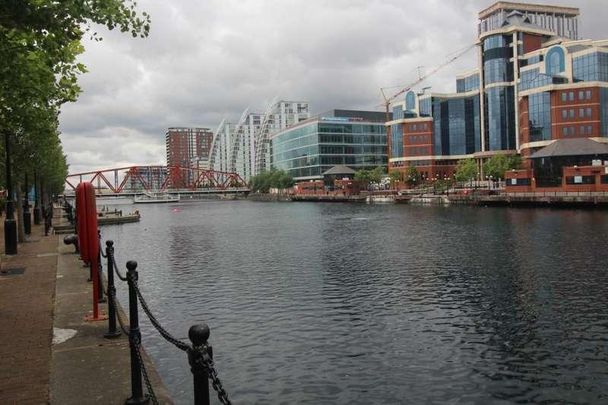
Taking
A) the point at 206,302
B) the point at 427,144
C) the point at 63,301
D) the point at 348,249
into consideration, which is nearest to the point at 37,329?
the point at 63,301

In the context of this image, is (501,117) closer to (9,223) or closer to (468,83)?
(468,83)

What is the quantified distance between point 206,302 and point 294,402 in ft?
33.7

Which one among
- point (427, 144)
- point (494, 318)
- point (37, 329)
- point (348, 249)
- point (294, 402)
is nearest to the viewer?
point (294, 402)

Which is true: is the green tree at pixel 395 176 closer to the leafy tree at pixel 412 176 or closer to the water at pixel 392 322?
the leafy tree at pixel 412 176

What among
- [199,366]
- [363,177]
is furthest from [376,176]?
[199,366]

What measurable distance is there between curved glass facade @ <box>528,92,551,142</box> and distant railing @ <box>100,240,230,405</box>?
412 ft

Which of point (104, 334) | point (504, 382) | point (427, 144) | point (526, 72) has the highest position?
point (526, 72)

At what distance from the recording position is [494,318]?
59.5 feet

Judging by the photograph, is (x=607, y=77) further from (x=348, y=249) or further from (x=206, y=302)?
(x=206, y=302)

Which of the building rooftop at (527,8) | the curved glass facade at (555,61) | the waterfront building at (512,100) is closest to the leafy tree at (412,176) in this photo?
the waterfront building at (512,100)

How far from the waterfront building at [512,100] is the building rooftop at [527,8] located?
0.94 feet

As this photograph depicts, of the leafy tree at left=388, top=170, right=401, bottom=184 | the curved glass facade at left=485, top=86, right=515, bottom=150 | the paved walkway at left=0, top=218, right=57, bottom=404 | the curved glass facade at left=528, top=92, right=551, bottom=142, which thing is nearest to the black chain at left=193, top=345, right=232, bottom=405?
the paved walkway at left=0, top=218, right=57, bottom=404

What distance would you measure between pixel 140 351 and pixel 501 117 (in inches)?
5876

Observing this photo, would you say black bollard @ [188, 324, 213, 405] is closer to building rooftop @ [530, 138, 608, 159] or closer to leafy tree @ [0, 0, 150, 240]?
leafy tree @ [0, 0, 150, 240]
